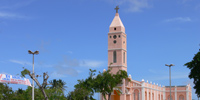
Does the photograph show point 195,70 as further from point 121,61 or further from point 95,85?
point 121,61

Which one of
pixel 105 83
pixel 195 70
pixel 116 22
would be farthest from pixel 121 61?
pixel 195 70

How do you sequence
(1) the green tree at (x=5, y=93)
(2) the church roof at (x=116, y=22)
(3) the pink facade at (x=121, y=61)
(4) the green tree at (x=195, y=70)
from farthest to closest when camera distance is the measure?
(2) the church roof at (x=116, y=22) < (3) the pink facade at (x=121, y=61) < (1) the green tree at (x=5, y=93) < (4) the green tree at (x=195, y=70)

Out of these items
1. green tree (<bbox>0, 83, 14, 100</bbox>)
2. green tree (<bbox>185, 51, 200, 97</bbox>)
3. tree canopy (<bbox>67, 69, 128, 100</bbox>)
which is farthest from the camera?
tree canopy (<bbox>67, 69, 128, 100</bbox>)

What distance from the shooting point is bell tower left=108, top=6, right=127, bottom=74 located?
81125 millimetres

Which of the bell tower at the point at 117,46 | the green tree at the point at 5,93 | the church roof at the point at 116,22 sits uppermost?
the church roof at the point at 116,22

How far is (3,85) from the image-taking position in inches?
2344

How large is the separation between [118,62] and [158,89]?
61.1ft

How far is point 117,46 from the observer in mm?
81625

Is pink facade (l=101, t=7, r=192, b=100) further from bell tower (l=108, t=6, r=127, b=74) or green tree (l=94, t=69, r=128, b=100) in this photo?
green tree (l=94, t=69, r=128, b=100)

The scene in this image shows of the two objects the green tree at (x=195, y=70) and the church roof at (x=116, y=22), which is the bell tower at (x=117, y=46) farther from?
the green tree at (x=195, y=70)

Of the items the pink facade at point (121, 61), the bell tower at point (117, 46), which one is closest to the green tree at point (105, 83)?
the pink facade at point (121, 61)

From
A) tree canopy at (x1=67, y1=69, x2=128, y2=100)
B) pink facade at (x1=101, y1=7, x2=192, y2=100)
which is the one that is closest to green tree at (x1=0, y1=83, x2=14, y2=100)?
tree canopy at (x1=67, y1=69, x2=128, y2=100)

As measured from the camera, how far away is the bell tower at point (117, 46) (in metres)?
81.1

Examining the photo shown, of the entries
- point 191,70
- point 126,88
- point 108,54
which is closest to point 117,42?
point 108,54
